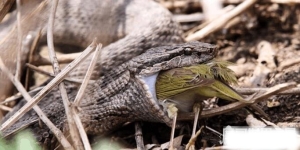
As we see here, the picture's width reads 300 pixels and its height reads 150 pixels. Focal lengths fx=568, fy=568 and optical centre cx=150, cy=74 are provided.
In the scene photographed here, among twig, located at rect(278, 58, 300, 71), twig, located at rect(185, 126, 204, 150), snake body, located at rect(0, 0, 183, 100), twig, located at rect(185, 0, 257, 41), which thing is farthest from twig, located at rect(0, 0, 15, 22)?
twig, located at rect(278, 58, 300, 71)

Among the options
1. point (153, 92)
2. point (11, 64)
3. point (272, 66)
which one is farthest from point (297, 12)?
point (11, 64)

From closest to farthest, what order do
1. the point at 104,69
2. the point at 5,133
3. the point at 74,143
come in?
the point at 74,143 < the point at 5,133 < the point at 104,69

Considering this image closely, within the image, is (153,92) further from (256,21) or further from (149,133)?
(256,21)

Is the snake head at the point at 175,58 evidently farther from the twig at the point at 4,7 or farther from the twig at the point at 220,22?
the twig at the point at 220,22

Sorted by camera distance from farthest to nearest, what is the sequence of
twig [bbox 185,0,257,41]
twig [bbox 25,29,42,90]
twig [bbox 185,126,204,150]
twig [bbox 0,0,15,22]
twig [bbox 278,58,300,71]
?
twig [bbox 185,0,257,41] → twig [bbox 25,29,42,90] → twig [bbox 278,58,300,71] → twig [bbox 0,0,15,22] → twig [bbox 185,126,204,150]

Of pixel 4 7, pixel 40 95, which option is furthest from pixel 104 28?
pixel 40 95

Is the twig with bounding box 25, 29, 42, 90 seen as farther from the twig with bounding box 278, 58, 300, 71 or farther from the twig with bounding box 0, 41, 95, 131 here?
the twig with bounding box 278, 58, 300, 71
